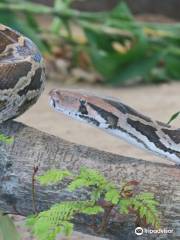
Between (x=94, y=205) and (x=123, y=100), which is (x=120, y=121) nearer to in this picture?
(x=94, y=205)

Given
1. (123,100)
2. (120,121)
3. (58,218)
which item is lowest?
(58,218)

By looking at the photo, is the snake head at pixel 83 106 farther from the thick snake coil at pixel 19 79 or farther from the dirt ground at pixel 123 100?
the dirt ground at pixel 123 100

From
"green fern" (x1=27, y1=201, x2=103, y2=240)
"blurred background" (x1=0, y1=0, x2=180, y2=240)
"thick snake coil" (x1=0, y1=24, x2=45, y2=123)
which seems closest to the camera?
"green fern" (x1=27, y1=201, x2=103, y2=240)

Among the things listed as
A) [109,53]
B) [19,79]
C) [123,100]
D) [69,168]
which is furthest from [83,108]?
[109,53]

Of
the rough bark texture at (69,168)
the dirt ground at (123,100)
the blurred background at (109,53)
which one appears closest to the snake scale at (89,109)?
the rough bark texture at (69,168)

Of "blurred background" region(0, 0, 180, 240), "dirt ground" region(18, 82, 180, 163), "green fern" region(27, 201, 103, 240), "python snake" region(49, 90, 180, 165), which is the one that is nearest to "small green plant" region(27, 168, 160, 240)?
"green fern" region(27, 201, 103, 240)

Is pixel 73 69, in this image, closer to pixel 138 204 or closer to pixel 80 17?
pixel 80 17

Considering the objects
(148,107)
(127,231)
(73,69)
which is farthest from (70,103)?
(73,69)

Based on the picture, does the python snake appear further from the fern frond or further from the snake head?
the fern frond
